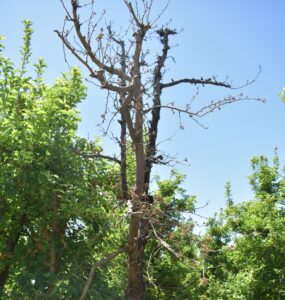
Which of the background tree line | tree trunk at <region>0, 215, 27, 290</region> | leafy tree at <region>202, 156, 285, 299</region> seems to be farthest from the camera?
leafy tree at <region>202, 156, 285, 299</region>

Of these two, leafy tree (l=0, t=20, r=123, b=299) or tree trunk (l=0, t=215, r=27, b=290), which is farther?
tree trunk (l=0, t=215, r=27, b=290)

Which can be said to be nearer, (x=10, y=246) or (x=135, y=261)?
(x=135, y=261)

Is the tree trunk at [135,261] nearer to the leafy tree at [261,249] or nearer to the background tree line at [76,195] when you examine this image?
the background tree line at [76,195]

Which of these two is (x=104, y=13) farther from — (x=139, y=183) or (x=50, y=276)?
(x=50, y=276)

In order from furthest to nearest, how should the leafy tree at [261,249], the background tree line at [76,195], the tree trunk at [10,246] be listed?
the leafy tree at [261,249], the tree trunk at [10,246], the background tree line at [76,195]

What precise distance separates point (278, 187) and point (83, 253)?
12.4m

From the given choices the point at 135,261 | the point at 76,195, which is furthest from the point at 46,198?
the point at 135,261

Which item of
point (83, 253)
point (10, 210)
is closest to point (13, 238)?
point (10, 210)

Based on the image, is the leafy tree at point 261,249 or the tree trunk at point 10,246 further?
the leafy tree at point 261,249

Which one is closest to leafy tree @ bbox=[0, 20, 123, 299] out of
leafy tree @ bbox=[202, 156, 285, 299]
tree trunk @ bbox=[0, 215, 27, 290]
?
tree trunk @ bbox=[0, 215, 27, 290]

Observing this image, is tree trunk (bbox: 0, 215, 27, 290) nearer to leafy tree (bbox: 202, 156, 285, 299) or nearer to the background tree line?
the background tree line

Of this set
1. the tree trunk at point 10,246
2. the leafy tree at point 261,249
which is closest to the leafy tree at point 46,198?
the tree trunk at point 10,246

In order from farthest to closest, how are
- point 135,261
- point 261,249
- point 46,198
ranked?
point 261,249
point 46,198
point 135,261

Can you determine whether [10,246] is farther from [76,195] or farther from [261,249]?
[261,249]
